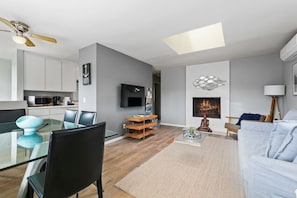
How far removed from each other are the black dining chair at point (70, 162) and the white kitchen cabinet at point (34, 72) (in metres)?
3.58

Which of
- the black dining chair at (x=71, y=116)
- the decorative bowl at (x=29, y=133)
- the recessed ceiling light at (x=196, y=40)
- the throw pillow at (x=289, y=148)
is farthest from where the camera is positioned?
the recessed ceiling light at (x=196, y=40)

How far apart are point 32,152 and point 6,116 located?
75.2 inches

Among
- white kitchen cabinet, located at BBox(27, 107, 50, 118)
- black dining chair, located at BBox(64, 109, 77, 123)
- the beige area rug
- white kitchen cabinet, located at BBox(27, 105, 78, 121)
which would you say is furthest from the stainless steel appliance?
the beige area rug

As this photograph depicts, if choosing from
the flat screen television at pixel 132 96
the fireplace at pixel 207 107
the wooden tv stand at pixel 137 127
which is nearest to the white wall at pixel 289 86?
the fireplace at pixel 207 107

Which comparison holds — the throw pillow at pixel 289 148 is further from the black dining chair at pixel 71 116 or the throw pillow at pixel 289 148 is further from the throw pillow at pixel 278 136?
the black dining chair at pixel 71 116

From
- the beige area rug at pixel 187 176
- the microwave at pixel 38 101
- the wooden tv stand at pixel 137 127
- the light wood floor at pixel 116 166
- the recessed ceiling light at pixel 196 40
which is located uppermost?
the recessed ceiling light at pixel 196 40

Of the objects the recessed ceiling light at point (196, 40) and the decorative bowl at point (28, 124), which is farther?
the recessed ceiling light at point (196, 40)

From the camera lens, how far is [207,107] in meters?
4.71

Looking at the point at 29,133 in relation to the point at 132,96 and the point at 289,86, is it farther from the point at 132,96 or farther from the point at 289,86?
the point at 289,86

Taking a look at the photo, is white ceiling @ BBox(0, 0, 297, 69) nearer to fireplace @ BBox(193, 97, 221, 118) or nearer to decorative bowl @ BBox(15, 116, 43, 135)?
decorative bowl @ BBox(15, 116, 43, 135)

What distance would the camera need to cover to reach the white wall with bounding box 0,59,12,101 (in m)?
3.82

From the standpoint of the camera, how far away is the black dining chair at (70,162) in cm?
83

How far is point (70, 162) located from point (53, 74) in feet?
13.6

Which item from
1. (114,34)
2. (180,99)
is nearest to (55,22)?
(114,34)
